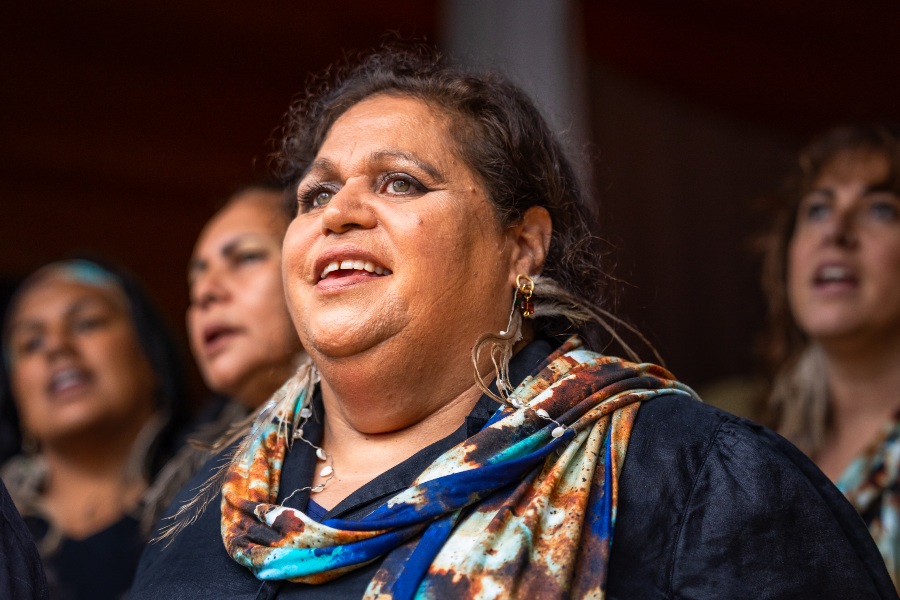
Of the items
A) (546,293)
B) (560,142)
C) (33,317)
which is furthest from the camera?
(33,317)

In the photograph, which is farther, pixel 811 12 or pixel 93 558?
pixel 811 12

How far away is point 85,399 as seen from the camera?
10.6 feet

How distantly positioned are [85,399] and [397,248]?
1.89m

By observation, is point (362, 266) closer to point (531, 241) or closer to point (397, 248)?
point (397, 248)

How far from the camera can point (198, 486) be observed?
1937 mm

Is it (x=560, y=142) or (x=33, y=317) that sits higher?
(x=560, y=142)

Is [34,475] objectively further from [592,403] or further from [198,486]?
[592,403]

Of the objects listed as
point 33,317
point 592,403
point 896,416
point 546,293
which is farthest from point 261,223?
point 896,416

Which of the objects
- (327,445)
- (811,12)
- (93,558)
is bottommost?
(93,558)

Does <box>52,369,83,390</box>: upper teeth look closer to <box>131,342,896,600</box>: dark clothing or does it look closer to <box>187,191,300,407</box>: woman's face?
<box>187,191,300,407</box>: woman's face

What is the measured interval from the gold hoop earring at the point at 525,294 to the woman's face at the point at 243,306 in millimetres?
1011

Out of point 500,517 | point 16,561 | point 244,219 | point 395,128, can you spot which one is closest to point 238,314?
point 244,219

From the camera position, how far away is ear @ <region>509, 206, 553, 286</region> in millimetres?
1867

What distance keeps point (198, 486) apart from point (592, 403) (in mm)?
766
